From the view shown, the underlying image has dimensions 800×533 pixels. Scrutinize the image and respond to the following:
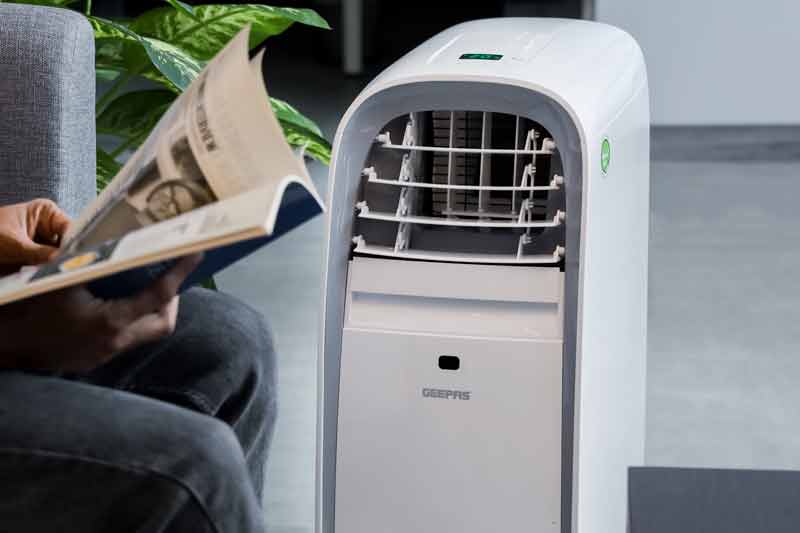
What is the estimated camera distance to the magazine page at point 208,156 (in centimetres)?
88

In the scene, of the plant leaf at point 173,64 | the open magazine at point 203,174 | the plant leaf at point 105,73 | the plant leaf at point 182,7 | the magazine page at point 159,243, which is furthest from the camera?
the plant leaf at point 105,73

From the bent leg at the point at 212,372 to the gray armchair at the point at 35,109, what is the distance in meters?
0.28

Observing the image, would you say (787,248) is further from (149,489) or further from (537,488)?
(149,489)

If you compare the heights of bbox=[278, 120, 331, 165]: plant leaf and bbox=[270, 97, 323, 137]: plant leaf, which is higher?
bbox=[270, 97, 323, 137]: plant leaf

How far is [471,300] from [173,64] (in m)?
0.53

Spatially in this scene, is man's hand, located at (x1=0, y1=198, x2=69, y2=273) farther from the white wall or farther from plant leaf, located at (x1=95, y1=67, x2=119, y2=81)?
the white wall

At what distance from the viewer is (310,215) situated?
3.05 feet

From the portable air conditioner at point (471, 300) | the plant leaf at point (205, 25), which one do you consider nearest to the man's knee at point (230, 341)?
the portable air conditioner at point (471, 300)

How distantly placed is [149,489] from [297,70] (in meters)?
4.59

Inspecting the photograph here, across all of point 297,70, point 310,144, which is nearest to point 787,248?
point 310,144

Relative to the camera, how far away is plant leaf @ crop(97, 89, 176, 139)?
73.7 inches

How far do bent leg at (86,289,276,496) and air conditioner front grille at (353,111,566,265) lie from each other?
0.67 feet

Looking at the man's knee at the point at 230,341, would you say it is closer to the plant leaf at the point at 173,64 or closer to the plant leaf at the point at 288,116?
the plant leaf at the point at 173,64

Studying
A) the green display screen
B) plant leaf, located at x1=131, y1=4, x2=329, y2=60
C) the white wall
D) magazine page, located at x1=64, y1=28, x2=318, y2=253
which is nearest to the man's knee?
magazine page, located at x1=64, y1=28, x2=318, y2=253
